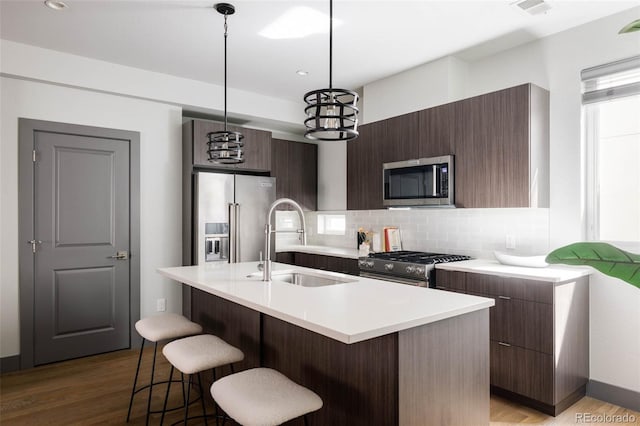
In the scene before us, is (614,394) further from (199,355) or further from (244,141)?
(244,141)

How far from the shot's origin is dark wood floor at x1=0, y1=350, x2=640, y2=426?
2.60 meters

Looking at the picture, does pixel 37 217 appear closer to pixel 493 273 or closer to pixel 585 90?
pixel 493 273

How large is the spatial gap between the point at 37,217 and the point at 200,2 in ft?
7.67

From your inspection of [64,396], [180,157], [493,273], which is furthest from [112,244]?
[493,273]

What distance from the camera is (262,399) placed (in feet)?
5.00

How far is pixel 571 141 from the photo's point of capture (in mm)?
3061

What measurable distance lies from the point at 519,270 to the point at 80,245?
3.68 meters

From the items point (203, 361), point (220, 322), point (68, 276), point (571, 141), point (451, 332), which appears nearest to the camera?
point (451, 332)

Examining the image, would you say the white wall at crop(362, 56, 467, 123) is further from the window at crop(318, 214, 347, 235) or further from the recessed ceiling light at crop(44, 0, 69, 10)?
the recessed ceiling light at crop(44, 0, 69, 10)

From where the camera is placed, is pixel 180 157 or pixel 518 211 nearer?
pixel 518 211

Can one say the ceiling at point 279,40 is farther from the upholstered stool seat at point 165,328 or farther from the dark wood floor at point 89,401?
the dark wood floor at point 89,401

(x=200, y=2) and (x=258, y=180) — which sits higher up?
(x=200, y=2)

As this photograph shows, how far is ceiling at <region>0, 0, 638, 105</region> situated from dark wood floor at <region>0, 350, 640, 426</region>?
2660mm
